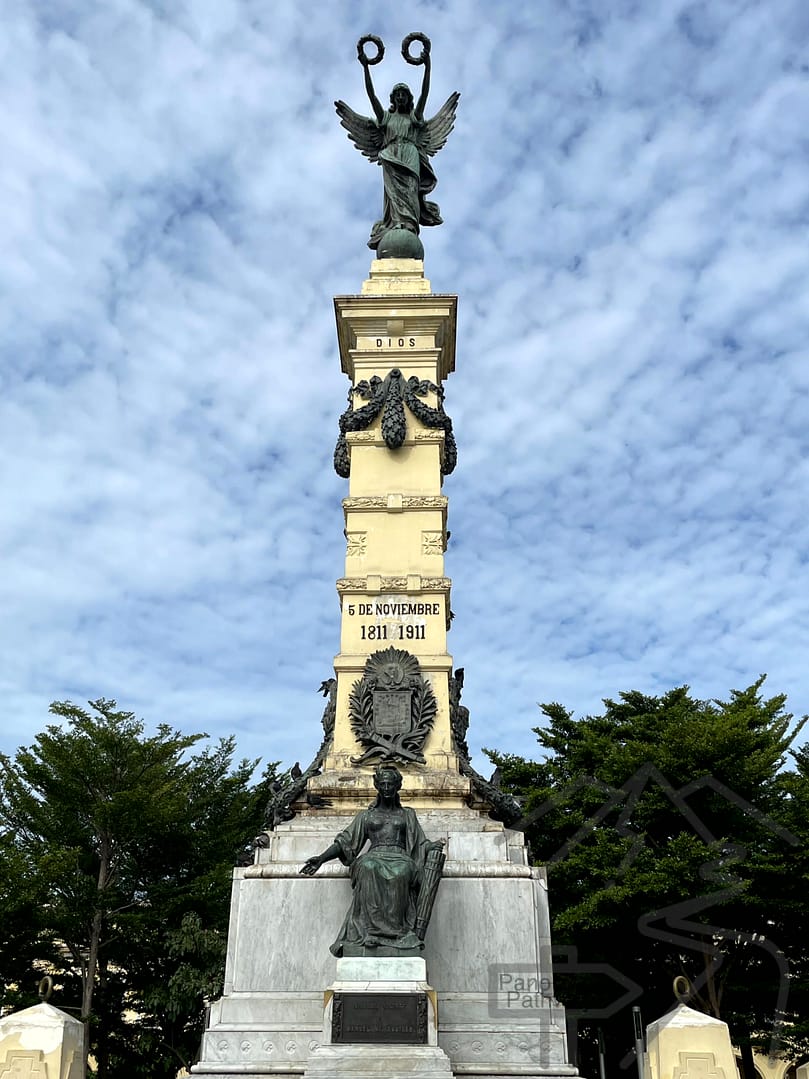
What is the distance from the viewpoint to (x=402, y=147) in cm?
1625

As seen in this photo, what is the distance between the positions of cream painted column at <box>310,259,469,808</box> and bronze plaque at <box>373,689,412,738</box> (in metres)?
0.37

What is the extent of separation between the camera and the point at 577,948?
2092 centimetres

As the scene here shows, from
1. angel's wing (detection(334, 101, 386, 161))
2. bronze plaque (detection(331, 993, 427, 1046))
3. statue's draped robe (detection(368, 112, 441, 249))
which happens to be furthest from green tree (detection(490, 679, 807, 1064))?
angel's wing (detection(334, 101, 386, 161))

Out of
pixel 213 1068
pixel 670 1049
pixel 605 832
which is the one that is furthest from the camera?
pixel 605 832

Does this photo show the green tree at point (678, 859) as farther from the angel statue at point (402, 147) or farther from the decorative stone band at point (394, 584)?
the angel statue at point (402, 147)

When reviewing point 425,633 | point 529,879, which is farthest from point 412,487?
point 529,879

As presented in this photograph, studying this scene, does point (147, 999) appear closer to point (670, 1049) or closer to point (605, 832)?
point (605, 832)

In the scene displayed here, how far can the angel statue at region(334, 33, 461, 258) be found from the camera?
1598 cm

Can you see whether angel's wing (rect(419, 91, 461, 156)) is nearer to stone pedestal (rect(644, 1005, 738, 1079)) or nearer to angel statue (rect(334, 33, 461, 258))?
angel statue (rect(334, 33, 461, 258))

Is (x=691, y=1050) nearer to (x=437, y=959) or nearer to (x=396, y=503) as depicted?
(x=437, y=959)

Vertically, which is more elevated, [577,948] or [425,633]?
[425,633]

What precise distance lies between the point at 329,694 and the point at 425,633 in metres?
1.48

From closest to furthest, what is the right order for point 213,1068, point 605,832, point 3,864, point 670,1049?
1. point 213,1068
2. point 670,1049
3. point 3,864
4. point 605,832

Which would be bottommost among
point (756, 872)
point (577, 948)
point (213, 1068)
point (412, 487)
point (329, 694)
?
point (213, 1068)
